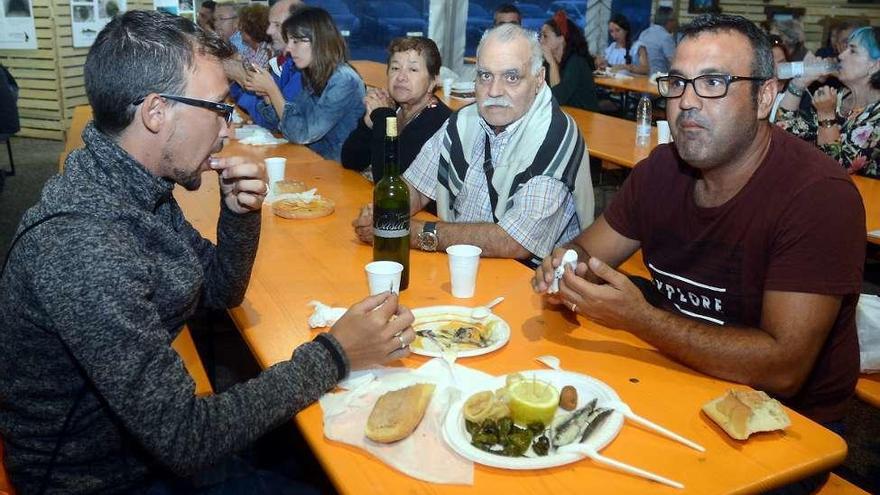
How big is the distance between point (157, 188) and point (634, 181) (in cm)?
131

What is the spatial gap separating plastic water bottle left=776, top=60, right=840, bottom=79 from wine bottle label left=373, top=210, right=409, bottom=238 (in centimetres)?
335

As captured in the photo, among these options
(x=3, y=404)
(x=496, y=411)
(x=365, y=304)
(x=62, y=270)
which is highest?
(x=62, y=270)

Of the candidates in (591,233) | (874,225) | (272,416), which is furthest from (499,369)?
(874,225)

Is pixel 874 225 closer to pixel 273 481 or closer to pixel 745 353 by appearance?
pixel 745 353

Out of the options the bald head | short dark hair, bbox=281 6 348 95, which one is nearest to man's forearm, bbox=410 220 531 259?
short dark hair, bbox=281 6 348 95

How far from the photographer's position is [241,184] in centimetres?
198

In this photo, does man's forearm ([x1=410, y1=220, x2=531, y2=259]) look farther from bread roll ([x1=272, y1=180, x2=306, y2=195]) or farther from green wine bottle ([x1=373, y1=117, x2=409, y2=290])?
bread roll ([x1=272, y1=180, x2=306, y2=195])

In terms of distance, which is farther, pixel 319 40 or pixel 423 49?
pixel 319 40

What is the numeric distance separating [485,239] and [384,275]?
24.2 inches

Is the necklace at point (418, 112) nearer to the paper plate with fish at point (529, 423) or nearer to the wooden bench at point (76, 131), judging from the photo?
the wooden bench at point (76, 131)

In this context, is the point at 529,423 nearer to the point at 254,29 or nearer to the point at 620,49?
the point at 254,29

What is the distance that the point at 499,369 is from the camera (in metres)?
1.64

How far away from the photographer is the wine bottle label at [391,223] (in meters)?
1.99

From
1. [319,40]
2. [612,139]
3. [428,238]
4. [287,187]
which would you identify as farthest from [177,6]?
[428,238]
